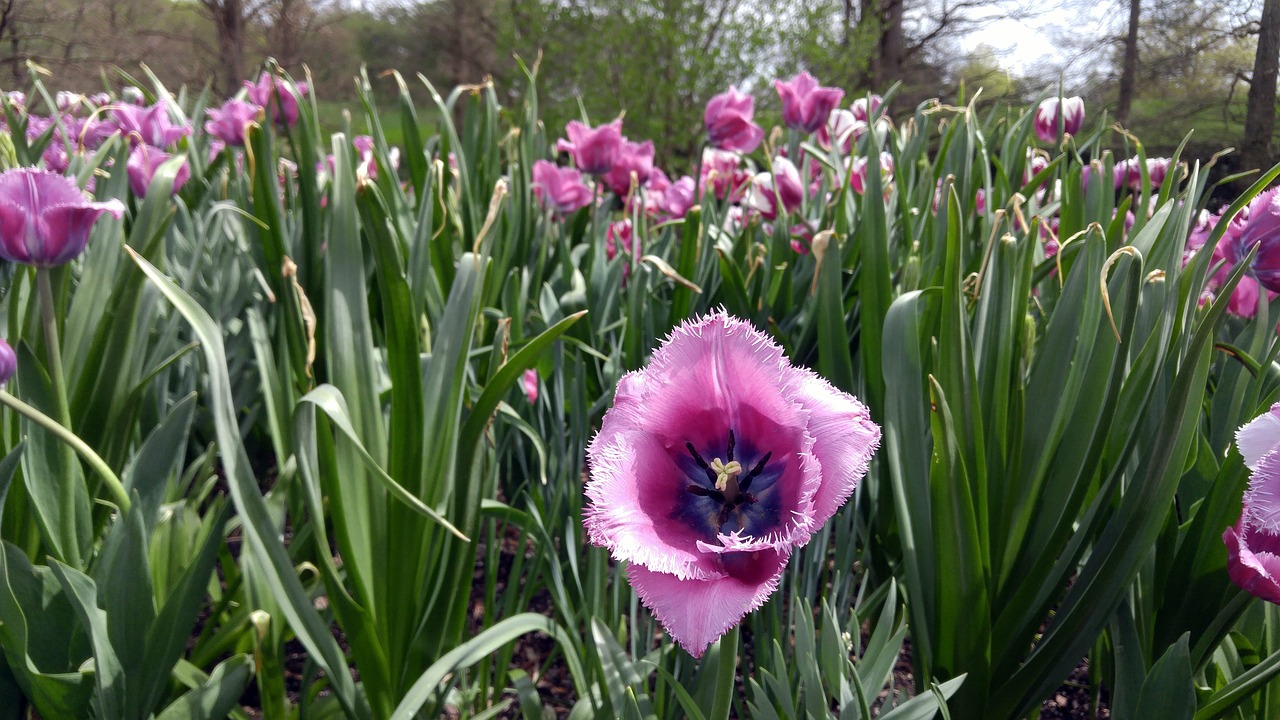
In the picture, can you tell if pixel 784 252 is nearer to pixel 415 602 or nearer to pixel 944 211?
pixel 944 211

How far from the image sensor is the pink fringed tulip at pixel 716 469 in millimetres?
426

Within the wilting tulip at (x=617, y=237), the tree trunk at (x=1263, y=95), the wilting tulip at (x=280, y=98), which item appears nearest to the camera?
the tree trunk at (x=1263, y=95)

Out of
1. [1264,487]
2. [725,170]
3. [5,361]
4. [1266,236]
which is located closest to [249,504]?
[5,361]

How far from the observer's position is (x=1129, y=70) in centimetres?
140

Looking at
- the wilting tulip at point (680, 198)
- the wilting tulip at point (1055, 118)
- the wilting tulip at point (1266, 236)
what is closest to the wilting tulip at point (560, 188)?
the wilting tulip at point (680, 198)

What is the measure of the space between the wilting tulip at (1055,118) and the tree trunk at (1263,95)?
0.57m

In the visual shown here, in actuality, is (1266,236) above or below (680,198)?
above

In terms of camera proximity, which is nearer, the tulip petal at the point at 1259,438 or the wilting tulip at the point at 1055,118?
the tulip petal at the point at 1259,438

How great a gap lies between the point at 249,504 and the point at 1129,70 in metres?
1.49

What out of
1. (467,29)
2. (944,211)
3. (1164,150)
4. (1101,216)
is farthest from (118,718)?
(467,29)

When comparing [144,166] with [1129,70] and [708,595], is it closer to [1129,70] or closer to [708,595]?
[708,595]

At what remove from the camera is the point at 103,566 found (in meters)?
0.81

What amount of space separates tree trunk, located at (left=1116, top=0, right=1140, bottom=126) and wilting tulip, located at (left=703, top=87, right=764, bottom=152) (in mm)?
783

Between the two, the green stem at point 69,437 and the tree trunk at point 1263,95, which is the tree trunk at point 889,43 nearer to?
the tree trunk at point 1263,95
